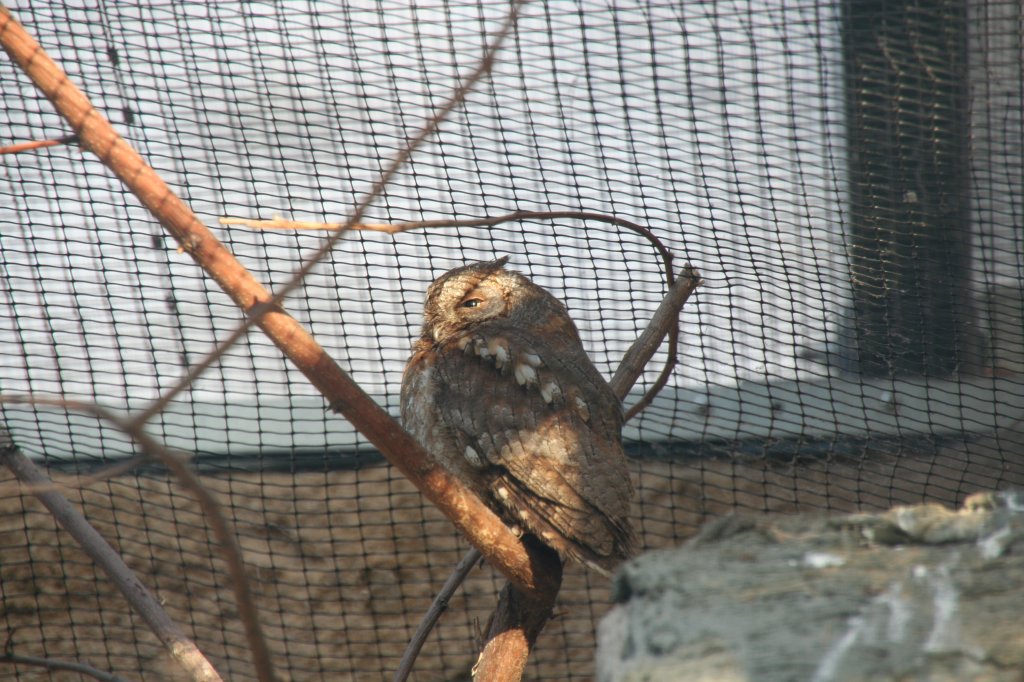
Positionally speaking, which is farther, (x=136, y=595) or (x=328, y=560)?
(x=328, y=560)

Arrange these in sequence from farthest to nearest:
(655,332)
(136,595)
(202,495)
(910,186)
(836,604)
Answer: (910,186) → (655,332) → (136,595) → (836,604) → (202,495)

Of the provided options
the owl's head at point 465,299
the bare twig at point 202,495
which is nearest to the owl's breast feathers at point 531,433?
the owl's head at point 465,299

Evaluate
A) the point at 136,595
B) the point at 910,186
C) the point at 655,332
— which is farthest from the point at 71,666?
the point at 910,186

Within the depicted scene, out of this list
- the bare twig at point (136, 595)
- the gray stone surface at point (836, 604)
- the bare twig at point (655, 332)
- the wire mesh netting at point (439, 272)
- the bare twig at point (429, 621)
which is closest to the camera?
the gray stone surface at point (836, 604)

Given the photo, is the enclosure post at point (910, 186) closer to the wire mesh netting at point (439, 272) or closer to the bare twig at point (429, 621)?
the wire mesh netting at point (439, 272)

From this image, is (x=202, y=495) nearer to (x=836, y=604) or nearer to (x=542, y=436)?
(x=836, y=604)
